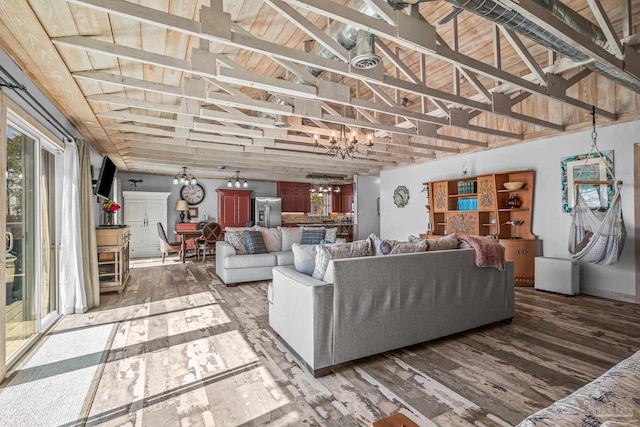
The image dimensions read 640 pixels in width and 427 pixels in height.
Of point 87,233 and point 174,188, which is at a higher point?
point 174,188

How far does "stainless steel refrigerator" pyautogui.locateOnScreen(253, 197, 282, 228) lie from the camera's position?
416 inches

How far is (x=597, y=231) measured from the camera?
12.9ft

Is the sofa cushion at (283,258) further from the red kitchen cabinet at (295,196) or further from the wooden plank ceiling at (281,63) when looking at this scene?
the red kitchen cabinet at (295,196)

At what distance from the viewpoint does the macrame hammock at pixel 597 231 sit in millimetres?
3867

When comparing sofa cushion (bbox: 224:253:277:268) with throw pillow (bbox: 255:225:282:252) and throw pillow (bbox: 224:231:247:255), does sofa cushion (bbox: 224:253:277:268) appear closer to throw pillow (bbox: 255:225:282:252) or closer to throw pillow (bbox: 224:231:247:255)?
throw pillow (bbox: 224:231:247:255)

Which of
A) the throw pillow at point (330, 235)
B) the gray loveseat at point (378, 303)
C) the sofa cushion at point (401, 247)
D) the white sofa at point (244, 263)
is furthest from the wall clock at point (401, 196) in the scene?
the sofa cushion at point (401, 247)

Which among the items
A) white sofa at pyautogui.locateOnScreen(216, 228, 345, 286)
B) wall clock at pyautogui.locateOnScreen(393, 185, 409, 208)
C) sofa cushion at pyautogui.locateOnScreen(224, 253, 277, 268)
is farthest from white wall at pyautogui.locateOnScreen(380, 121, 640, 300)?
sofa cushion at pyautogui.locateOnScreen(224, 253, 277, 268)

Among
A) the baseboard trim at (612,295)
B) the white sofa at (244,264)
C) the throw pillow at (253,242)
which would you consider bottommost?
the baseboard trim at (612,295)

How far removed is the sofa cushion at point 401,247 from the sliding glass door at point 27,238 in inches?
121

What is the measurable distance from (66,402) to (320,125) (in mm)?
4326

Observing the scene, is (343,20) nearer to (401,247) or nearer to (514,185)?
(401,247)

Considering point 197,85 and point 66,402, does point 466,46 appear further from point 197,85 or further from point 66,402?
point 66,402

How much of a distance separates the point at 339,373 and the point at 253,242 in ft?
11.6

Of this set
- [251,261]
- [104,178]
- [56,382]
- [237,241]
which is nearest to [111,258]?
[104,178]
